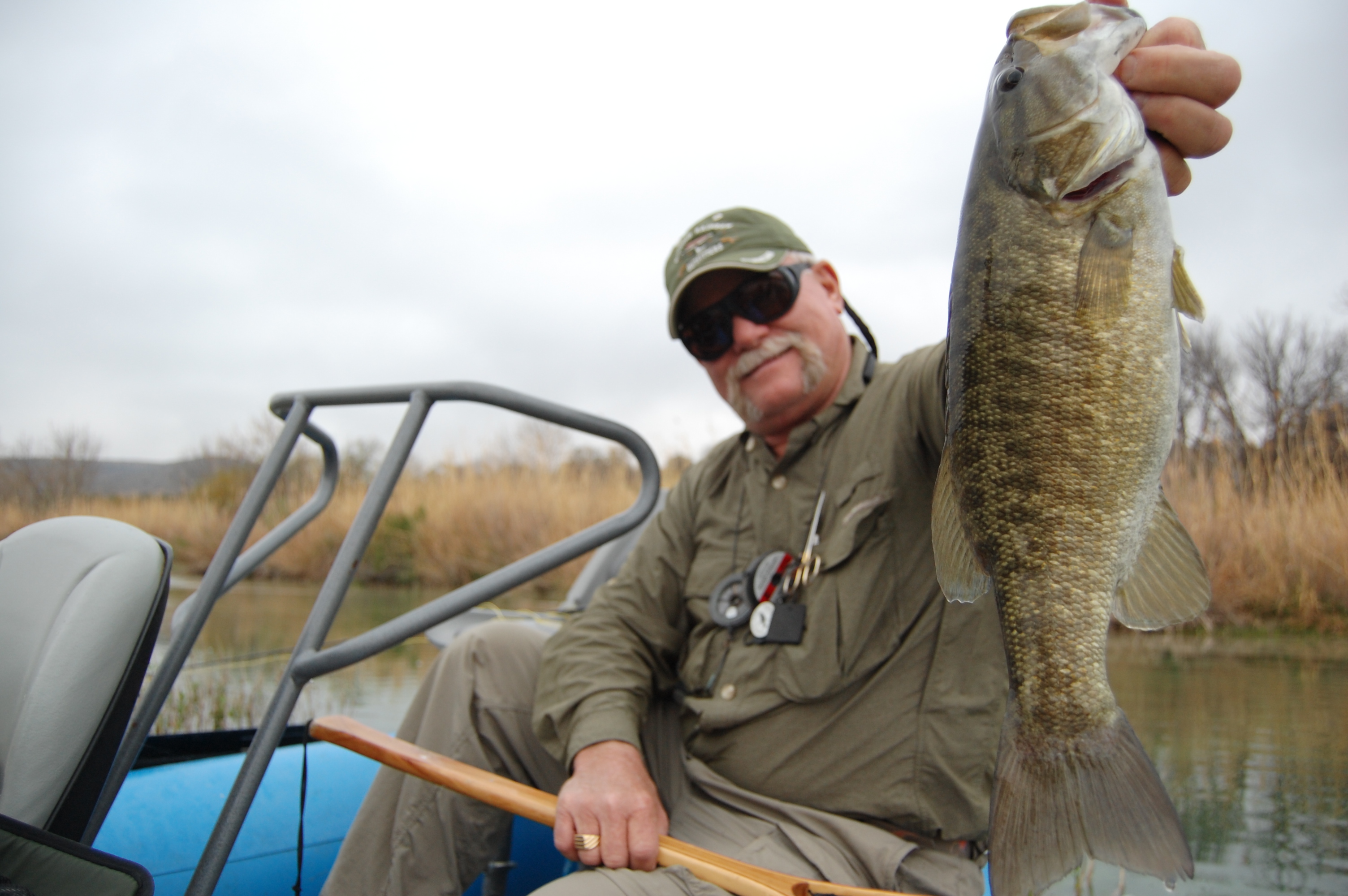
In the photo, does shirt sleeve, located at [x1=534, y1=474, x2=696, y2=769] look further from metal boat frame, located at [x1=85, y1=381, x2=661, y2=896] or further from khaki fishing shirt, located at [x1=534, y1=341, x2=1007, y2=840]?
metal boat frame, located at [x1=85, y1=381, x2=661, y2=896]

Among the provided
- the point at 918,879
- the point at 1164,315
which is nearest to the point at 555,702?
the point at 918,879

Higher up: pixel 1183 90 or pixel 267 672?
pixel 1183 90

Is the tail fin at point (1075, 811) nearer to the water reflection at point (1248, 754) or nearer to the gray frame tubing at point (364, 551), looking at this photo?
the gray frame tubing at point (364, 551)

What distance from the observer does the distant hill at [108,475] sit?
1914mm

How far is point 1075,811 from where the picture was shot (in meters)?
1.01

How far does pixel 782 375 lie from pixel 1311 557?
13.1 ft

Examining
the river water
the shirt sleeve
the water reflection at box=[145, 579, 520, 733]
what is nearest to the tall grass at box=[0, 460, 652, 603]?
the water reflection at box=[145, 579, 520, 733]

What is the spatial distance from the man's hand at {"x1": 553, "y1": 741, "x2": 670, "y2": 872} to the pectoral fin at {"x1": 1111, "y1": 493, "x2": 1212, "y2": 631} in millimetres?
870

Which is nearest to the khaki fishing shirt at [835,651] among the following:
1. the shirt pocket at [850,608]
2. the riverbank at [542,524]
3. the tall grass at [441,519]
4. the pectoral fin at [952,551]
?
the shirt pocket at [850,608]

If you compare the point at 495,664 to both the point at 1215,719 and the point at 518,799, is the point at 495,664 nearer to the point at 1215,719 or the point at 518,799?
the point at 518,799

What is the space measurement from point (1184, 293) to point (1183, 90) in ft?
0.79

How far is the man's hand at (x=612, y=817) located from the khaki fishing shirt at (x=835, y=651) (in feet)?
0.35

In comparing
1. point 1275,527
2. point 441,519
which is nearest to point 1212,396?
point 1275,527

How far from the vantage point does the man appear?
150 cm
